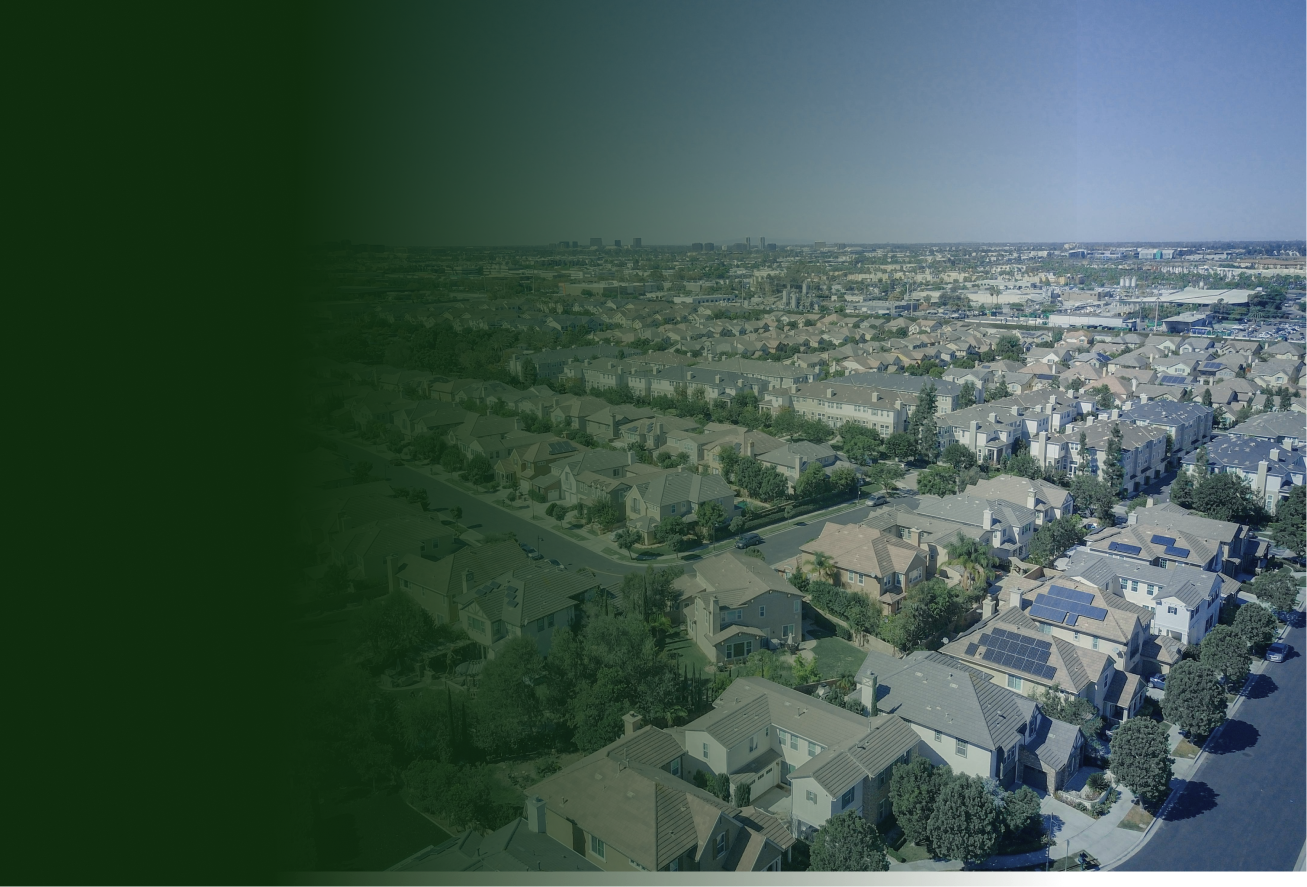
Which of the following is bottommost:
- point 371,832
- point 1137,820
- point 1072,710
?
point 1137,820

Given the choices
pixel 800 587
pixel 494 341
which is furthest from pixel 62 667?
pixel 494 341

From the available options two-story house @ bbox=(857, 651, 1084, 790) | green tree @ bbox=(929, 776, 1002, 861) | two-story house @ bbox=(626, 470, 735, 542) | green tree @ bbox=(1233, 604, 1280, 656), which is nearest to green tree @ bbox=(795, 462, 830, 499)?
two-story house @ bbox=(626, 470, 735, 542)

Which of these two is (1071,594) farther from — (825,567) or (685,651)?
(685,651)

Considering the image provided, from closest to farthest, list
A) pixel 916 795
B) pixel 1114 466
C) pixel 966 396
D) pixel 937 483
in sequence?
pixel 916 795
pixel 937 483
pixel 1114 466
pixel 966 396

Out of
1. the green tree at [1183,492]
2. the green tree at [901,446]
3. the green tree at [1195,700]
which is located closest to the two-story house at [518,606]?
the green tree at [1195,700]

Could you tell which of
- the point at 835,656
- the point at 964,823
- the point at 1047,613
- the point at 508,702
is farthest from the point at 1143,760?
the point at 508,702

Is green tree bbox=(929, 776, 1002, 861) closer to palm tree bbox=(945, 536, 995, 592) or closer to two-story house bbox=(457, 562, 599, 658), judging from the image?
two-story house bbox=(457, 562, 599, 658)

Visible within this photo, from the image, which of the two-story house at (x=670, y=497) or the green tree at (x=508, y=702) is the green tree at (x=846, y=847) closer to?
the green tree at (x=508, y=702)
